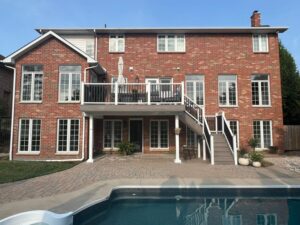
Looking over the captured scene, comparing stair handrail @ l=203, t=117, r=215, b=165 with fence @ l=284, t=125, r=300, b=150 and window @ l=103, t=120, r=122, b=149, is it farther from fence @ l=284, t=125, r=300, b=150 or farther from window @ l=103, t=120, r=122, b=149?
fence @ l=284, t=125, r=300, b=150

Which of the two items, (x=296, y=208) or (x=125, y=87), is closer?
(x=296, y=208)

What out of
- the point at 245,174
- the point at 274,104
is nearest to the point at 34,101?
the point at 245,174

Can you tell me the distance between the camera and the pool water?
21.4 ft

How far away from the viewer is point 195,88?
18.3 m

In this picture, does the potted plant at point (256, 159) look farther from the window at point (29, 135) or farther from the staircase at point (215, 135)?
Result: the window at point (29, 135)

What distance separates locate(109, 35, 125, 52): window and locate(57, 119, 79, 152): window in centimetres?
605

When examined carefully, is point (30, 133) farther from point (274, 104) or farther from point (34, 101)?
point (274, 104)

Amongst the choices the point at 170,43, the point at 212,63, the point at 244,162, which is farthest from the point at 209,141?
the point at 170,43

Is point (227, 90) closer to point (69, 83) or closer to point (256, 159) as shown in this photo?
point (256, 159)

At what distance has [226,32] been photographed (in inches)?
733

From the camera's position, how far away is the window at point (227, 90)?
18.4 m

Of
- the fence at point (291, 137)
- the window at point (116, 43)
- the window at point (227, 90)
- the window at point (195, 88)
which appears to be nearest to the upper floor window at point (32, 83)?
the window at point (116, 43)

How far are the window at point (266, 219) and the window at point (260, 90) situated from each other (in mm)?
12680

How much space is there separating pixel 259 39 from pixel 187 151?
954 centimetres
